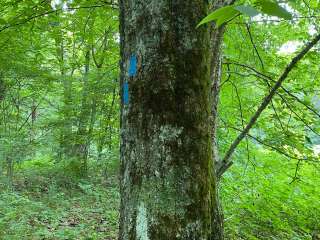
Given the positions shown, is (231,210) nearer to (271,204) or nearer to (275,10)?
(271,204)

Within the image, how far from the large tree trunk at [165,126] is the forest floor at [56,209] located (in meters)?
2.92

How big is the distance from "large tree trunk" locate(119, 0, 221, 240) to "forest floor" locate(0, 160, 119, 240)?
Answer: 2916mm

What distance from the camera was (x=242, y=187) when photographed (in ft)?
16.6

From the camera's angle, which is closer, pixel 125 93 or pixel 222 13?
pixel 222 13

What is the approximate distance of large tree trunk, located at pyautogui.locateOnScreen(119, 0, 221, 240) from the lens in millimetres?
1089

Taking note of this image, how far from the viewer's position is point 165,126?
111 centimetres

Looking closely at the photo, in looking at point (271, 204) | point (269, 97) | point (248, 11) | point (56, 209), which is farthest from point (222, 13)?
point (56, 209)

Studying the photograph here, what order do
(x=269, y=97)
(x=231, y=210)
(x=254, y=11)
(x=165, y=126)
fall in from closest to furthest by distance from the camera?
(x=254, y=11)
(x=165, y=126)
(x=269, y=97)
(x=231, y=210)

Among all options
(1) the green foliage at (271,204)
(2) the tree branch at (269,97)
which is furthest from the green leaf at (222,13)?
(1) the green foliage at (271,204)

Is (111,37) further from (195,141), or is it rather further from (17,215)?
(195,141)

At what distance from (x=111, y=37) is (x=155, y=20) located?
6.38m

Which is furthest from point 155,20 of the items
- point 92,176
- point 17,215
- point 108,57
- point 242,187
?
point 108,57

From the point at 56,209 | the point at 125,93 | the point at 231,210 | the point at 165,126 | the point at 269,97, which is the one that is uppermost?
the point at 269,97

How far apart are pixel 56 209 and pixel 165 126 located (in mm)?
4417
